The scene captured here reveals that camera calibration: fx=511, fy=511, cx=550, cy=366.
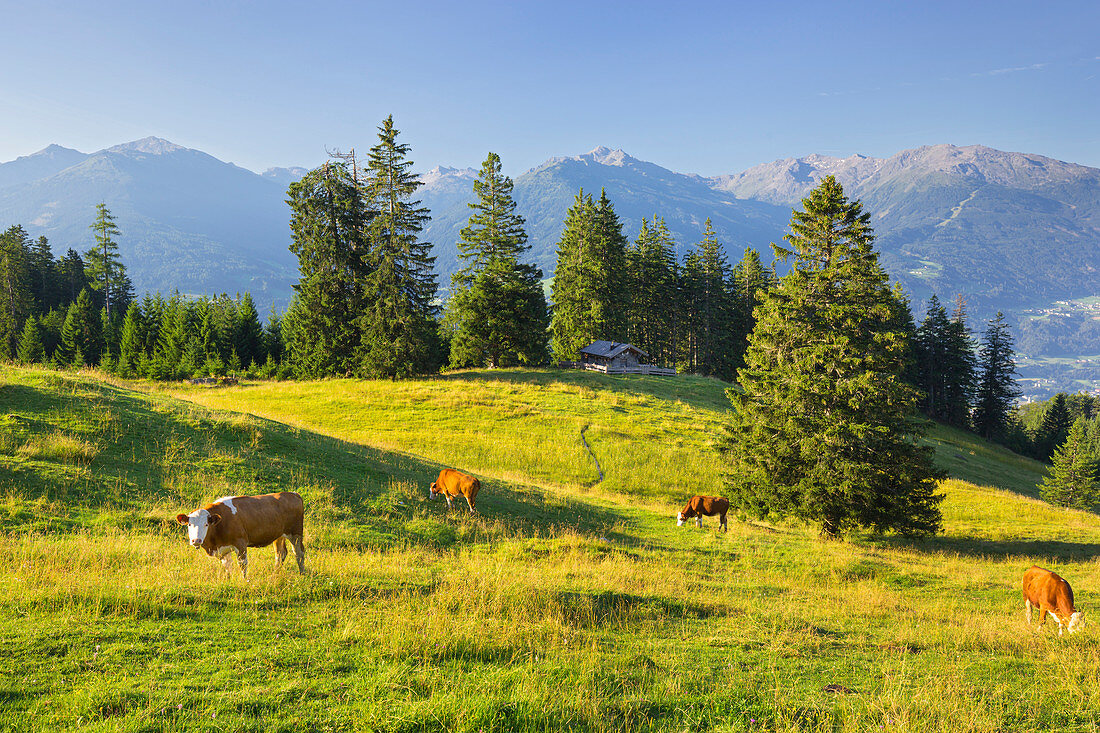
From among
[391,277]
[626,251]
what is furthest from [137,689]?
[626,251]

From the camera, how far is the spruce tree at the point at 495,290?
56344 millimetres

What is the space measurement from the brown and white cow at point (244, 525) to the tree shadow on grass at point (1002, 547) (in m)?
22.0

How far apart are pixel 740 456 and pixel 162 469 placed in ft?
68.2

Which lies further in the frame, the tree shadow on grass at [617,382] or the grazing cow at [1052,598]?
the tree shadow on grass at [617,382]

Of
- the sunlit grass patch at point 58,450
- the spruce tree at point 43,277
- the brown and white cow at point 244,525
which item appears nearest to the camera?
the brown and white cow at point 244,525

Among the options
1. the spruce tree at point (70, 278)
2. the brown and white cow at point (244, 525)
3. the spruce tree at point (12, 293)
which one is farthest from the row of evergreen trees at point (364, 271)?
the spruce tree at point (70, 278)

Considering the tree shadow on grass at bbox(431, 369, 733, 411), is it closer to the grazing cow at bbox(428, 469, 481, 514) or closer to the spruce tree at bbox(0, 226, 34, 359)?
the grazing cow at bbox(428, 469, 481, 514)

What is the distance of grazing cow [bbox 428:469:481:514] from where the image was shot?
16.5m

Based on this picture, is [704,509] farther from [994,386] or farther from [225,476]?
[994,386]

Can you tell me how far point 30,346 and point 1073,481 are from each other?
118m

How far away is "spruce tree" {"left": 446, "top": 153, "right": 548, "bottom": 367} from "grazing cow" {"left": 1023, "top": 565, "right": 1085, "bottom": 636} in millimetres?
48256

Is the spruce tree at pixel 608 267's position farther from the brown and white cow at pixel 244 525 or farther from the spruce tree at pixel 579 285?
the brown and white cow at pixel 244 525

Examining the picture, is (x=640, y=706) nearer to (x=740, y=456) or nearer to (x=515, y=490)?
(x=515, y=490)

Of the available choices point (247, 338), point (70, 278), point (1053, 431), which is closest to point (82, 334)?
point (247, 338)
